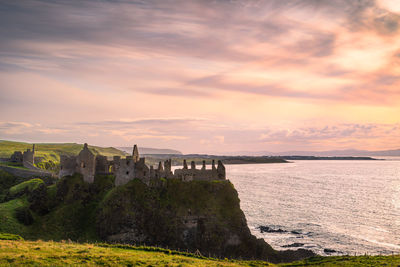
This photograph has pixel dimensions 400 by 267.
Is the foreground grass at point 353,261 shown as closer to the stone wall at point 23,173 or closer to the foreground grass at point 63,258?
the foreground grass at point 63,258

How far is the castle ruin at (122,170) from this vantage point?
71.7 metres

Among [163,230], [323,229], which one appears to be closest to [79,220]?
[163,230]

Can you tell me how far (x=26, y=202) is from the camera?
67875mm

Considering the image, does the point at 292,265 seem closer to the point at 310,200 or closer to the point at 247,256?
the point at 247,256

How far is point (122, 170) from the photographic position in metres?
71.8

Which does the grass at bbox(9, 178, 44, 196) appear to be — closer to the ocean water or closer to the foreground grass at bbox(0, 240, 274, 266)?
the foreground grass at bbox(0, 240, 274, 266)

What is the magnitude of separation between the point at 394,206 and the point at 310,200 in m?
35.5

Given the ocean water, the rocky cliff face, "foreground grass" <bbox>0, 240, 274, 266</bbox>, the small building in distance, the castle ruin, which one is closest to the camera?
"foreground grass" <bbox>0, 240, 274, 266</bbox>

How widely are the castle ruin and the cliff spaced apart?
6.80ft

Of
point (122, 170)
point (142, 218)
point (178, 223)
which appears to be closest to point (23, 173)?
point (122, 170)

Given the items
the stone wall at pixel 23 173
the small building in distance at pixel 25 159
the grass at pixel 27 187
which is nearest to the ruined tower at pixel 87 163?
the grass at pixel 27 187

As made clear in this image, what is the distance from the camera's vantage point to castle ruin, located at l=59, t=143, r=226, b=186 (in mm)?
71688

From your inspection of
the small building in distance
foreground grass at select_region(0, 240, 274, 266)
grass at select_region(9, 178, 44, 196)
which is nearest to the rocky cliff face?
grass at select_region(9, 178, 44, 196)

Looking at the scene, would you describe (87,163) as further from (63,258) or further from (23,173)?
(63,258)
